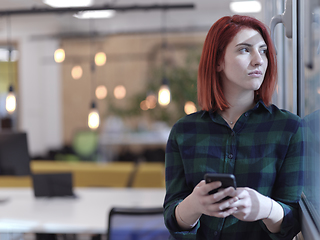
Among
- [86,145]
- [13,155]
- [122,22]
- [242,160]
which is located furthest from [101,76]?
[242,160]

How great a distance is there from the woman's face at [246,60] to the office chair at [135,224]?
1271 millimetres

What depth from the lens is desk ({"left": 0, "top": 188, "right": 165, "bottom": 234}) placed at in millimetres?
2756

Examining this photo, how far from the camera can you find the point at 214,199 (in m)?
0.87

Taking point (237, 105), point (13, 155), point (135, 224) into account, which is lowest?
point (135, 224)

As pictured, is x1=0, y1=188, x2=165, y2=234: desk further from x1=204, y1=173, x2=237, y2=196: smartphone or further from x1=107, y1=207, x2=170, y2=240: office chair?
x1=204, y1=173, x2=237, y2=196: smartphone

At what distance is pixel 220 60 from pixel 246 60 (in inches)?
3.3

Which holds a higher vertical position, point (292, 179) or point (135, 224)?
point (292, 179)

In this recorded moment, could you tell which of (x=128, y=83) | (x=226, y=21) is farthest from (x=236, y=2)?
(x=226, y=21)

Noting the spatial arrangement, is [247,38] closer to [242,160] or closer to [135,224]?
[242,160]

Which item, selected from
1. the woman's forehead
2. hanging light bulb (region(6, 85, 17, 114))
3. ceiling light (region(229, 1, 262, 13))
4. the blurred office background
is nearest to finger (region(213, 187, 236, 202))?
the woman's forehead

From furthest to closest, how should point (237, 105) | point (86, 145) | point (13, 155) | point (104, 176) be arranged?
1. point (86, 145)
2. point (104, 176)
3. point (13, 155)
4. point (237, 105)

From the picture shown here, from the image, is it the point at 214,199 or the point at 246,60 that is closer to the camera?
the point at 214,199

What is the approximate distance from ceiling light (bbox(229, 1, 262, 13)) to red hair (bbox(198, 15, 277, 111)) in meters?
5.53

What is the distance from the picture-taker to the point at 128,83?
9094 millimetres
